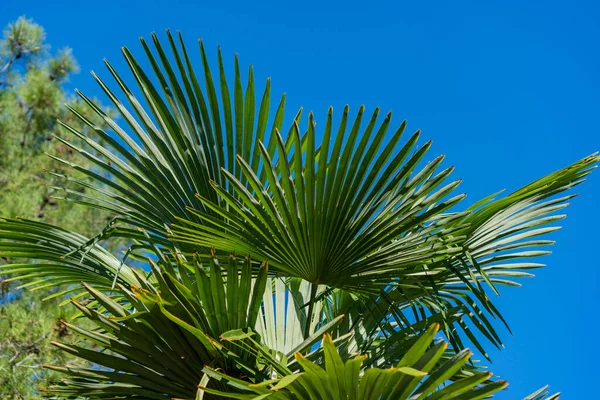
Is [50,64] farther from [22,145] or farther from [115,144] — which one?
[115,144]

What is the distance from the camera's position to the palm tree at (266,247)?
1.49 m

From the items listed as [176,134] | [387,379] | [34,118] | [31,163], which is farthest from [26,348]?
[387,379]

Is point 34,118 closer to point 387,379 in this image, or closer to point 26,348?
point 26,348

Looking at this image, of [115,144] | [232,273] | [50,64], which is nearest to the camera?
[232,273]

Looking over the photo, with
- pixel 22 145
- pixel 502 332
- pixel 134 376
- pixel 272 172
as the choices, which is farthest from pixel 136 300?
pixel 22 145

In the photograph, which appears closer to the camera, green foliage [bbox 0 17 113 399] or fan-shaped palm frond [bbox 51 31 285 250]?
fan-shaped palm frond [bbox 51 31 285 250]

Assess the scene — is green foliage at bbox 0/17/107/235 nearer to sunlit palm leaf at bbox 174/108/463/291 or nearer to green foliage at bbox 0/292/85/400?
green foliage at bbox 0/292/85/400

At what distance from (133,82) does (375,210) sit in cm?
93

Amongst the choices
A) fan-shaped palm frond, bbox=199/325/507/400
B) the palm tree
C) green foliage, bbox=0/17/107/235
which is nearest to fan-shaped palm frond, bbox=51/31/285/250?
the palm tree

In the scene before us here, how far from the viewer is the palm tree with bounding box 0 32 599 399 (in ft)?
4.90

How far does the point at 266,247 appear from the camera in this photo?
5.62 feet

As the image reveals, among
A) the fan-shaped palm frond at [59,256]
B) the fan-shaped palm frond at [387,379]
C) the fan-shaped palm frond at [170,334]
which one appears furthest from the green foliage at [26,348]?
the fan-shaped palm frond at [387,379]

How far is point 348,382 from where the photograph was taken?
1.23 m

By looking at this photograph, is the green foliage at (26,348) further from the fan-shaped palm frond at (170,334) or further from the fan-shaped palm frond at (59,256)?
the fan-shaped palm frond at (170,334)
